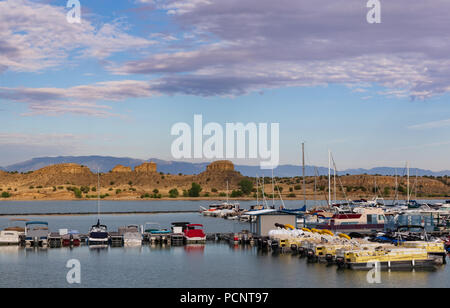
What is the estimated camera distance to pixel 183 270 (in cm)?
5525

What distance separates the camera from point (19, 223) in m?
124

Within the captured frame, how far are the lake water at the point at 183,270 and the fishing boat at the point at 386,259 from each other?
0.94m

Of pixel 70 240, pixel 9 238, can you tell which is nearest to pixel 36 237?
pixel 9 238

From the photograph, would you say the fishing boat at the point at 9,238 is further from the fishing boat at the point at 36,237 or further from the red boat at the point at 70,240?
the red boat at the point at 70,240

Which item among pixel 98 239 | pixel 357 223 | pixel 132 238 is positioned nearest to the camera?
Answer: pixel 98 239

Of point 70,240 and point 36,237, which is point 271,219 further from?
point 36,237

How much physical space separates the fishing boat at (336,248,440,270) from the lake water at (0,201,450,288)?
0.94 metres

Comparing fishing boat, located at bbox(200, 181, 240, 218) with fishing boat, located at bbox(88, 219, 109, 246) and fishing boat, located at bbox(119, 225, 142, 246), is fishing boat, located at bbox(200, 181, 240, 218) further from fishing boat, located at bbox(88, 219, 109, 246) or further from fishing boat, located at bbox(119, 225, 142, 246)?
fishing boat, located at bbox(88, 219, 109, 246)

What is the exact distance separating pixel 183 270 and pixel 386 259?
18.1 meters

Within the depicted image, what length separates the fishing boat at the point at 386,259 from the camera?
2010 inches

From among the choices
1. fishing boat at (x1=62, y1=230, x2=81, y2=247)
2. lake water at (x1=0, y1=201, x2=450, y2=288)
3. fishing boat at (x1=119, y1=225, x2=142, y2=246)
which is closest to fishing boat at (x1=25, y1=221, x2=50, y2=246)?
fishing boat at (x1=62, y1=230, x2=81, y2=247)

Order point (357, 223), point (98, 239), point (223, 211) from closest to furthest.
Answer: point (98, 239) → point (357, 223) → point (223, 211)
